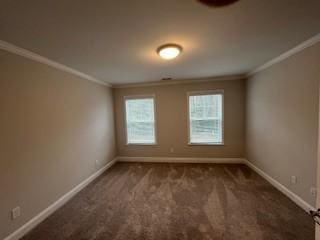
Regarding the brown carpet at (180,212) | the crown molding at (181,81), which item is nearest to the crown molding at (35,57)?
the crown molding at (181,81)

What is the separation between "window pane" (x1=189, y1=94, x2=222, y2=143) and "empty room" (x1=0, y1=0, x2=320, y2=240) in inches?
28.2

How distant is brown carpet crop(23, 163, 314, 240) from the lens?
2.04m

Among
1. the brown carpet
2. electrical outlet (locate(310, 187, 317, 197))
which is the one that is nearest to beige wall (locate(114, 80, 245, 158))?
the brown carpet

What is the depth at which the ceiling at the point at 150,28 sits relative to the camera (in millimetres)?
1427

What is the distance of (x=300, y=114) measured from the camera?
2.46 metres

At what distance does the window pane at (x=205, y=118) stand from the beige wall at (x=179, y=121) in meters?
0.17

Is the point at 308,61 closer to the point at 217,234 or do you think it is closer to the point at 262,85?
the point at 262,85

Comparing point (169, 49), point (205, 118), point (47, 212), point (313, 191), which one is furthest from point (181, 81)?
point (47, 212)

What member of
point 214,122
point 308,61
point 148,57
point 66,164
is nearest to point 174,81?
point 214,122

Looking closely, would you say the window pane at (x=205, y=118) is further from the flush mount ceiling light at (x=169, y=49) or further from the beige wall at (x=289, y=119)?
the flush mount ceiling light at (x=169, y=49)

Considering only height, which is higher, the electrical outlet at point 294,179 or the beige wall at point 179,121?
the beige wall at point 179,121

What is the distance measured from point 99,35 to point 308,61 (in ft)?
9.02

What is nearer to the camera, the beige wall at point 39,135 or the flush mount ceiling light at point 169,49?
the beige wall at point 39,135

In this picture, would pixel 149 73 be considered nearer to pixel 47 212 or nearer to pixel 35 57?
pixel 35 57
